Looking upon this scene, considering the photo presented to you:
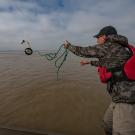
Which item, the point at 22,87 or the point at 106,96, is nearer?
the point at 106,96

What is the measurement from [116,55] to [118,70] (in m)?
0.29

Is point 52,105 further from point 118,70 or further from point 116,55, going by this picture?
point 116,55

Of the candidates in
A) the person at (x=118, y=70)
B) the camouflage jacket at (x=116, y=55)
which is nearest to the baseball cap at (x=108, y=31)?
the person at (x=118, y=70)

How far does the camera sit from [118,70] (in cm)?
444

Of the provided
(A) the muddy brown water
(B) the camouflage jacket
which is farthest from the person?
(A) the muddy brown water

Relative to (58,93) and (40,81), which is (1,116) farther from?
(40,81)

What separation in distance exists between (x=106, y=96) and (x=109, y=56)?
6.75 metres

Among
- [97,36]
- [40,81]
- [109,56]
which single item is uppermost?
[97,36]

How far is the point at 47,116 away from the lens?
8594 mm

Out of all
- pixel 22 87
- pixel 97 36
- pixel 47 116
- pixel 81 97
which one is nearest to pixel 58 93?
pixel 81 97

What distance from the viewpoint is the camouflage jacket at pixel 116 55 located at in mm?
4344

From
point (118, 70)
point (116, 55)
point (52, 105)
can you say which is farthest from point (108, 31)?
point (52, 105)

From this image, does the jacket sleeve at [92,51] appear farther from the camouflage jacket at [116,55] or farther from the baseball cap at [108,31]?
the baseball cap at [108,31]

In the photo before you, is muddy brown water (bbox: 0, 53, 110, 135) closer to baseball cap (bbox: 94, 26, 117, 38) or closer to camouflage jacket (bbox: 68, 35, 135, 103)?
camouflage jacket (bbox: 68, 35, 135, 103)
